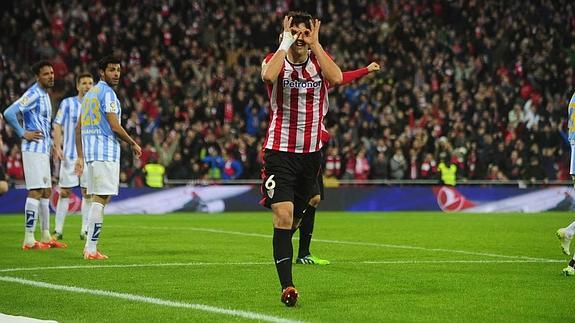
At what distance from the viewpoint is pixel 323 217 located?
25.2 m

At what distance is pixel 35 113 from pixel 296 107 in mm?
6631

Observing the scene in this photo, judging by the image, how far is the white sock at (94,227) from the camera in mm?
13094

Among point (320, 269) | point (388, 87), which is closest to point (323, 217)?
point (388, 87)

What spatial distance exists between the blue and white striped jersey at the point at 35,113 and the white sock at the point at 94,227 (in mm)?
2076

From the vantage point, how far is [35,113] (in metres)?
14.8

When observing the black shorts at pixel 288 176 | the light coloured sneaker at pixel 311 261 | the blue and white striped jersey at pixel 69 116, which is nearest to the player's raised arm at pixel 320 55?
the black shorts at pixel 288 176

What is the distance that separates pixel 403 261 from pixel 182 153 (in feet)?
58.7

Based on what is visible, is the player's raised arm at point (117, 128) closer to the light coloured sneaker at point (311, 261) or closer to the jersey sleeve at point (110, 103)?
the jersey sleeve at point (110, 103)

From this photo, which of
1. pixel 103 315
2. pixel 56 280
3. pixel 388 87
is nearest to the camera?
pixel 103 315

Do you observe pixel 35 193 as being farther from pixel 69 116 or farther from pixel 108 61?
pixel 108 61

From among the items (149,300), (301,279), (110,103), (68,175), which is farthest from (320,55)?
(68,175)

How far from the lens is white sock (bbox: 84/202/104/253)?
13.1 meters

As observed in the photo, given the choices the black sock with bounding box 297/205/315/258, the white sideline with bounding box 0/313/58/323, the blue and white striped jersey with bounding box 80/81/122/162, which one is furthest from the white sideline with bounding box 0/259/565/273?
the white sideline with bounding box 0/313/58/323

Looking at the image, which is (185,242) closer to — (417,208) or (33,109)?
(33,109)
